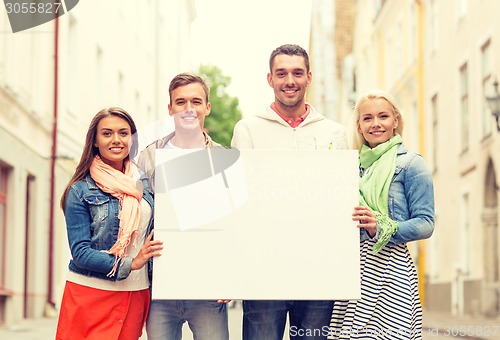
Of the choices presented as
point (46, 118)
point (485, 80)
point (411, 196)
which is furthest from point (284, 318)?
point (485, 80)

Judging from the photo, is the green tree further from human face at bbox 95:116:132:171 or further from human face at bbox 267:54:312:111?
human face at bbox 95:116:132:171

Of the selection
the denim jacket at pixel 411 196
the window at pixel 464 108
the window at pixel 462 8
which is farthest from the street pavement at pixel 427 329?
the window at pixel 462 8

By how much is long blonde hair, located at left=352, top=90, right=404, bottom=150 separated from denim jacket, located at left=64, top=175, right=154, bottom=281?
104 cm

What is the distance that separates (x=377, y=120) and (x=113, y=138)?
1.07 m

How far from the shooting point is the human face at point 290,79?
4094 mm

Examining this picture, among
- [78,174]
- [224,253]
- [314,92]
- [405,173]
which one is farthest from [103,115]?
[314,92]

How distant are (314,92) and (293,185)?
9.03 metres

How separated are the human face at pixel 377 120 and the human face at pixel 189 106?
66cm

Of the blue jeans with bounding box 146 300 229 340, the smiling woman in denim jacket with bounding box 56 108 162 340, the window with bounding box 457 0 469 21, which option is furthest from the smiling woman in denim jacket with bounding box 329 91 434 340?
the window with bounding box 457 0 469 21

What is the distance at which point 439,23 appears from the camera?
69.8 feet

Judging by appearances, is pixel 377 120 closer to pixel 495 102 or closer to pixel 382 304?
pixel 382 304

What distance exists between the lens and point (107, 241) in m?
3.76

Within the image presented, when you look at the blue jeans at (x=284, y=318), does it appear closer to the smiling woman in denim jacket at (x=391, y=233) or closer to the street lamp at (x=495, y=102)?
the smiling woman in denim jacket at (x=391, y=233)

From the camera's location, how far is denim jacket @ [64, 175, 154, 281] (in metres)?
3.70
